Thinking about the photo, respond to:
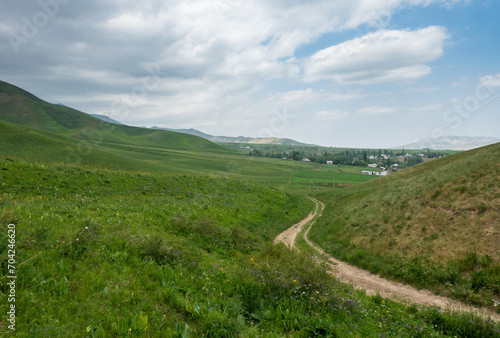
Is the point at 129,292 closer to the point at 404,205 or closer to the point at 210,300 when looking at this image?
the point at 210,300

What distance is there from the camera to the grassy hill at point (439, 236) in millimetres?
12588

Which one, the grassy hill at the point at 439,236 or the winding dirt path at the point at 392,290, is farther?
the grassy hill at the point at 439,236

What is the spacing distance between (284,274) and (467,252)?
1166 cm

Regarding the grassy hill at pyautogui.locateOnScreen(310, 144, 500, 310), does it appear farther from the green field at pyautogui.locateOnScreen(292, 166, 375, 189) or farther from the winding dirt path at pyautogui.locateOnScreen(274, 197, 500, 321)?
the green field at pyautogui.locateOnScreen(292, 166, 375, 189)

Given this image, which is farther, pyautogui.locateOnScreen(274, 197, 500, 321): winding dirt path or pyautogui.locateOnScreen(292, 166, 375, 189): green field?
pyautogui.locateOnScreen(292, 166, 375, 189): green field

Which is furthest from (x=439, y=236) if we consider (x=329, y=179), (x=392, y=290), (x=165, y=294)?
(x=329, y=179)

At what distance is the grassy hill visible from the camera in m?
12.6

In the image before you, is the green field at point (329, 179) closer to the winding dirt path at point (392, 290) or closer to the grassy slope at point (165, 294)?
the winding dirt path at point (392, 290)

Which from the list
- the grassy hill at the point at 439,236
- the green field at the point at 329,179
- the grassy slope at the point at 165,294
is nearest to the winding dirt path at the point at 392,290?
the grassy hill at the point at 439,236

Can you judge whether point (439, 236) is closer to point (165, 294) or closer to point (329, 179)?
point (165, 294)

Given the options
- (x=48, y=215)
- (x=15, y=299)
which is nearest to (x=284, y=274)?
(x=15, y=299)

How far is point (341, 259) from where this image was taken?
19.0 meters

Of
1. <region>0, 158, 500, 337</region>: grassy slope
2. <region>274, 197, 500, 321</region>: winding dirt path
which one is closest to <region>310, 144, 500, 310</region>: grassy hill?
<region>274, 197, 500, 321</region>: winding dirt path

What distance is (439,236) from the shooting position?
16094mm
